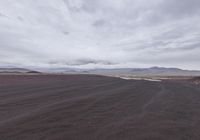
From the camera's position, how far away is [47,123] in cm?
723

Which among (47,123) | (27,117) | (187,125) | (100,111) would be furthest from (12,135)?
(187,125)

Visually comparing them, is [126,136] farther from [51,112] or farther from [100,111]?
[51,112]

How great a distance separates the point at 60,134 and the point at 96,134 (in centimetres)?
122

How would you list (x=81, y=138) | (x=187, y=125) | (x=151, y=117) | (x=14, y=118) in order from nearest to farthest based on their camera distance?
(x=81, y=138)
(x=187, y=125)
(x=14, y=118)
(x=151, y=117)

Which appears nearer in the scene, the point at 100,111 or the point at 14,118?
the point at 14,118

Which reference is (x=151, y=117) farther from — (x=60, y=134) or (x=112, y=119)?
(x=60, y=134)

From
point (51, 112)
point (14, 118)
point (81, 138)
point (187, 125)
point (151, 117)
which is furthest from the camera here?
point (51, 112)

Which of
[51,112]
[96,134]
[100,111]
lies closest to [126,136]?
[96,134]

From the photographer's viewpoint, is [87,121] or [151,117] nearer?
[87,121]

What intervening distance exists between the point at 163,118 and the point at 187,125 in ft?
4.17

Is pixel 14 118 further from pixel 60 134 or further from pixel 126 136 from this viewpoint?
pixel 126 136

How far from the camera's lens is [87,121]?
7.55m

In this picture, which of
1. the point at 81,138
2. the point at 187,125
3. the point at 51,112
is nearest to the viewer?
the point at 81,138

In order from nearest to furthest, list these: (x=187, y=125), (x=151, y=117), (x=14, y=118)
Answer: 1. (x=187, y=125)
2. (x=14, y=118)
3. (x=151, y=117)
